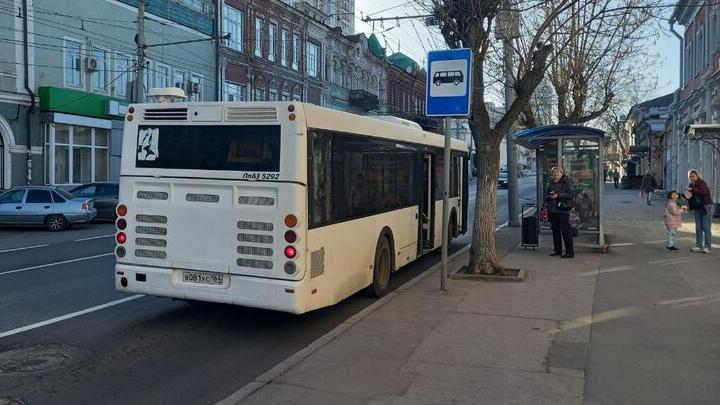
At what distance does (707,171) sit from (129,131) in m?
22.2

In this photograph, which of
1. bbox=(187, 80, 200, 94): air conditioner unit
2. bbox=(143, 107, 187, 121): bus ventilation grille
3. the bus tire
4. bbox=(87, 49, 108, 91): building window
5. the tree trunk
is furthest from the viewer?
bbox=(187, 80, 200, 94): air conditioner unit

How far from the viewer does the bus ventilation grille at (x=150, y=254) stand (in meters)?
7.28

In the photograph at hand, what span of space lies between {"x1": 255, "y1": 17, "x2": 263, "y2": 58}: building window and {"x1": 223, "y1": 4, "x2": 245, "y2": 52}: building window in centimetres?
139

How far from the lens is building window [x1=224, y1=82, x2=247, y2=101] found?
36.8m

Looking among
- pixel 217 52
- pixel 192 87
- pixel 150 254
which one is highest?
pixel 217 52

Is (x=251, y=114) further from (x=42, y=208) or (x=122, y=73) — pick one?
(x=122, y=73)

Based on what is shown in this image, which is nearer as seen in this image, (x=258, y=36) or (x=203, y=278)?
(x=203, y=278)

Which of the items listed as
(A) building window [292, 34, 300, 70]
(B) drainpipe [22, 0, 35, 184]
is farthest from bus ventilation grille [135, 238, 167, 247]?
(A) building window [292, 34, 300, 70]

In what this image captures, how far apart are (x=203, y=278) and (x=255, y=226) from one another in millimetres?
888

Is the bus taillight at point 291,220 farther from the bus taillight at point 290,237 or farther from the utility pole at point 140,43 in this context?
the utility pole at point 140,43

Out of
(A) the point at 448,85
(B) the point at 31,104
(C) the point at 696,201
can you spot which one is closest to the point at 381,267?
(A) the point at 448,85

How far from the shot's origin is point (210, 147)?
7227 mm

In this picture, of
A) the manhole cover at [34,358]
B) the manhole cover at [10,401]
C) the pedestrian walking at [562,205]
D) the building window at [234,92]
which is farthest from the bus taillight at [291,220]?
the building window at [234,92]

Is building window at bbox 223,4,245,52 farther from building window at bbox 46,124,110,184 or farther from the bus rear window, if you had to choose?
the bus rear window
